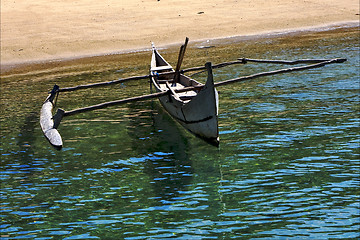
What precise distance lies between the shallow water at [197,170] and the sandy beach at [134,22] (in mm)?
8108

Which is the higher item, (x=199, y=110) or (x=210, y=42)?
(x=210, y=42)

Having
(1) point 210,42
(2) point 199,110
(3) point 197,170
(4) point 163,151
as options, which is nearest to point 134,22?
(1) point 210,42

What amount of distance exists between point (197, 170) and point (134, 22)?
17.2 metres

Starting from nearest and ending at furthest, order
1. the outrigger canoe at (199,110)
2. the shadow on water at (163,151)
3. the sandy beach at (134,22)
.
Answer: the shadow on water at (163,151) → the outrigger canoe at (199,110) → the sandy beach at (134,22)

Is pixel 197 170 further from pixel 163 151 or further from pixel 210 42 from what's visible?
pixel 210 42

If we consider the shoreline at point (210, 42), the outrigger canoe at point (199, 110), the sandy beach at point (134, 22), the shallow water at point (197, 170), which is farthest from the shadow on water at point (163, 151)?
the sandy beach at point (134, 22)

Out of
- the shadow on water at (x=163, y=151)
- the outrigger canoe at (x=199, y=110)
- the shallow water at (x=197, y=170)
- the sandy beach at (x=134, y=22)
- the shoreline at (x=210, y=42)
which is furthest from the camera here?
the sandy beach at (x=134, y=22)

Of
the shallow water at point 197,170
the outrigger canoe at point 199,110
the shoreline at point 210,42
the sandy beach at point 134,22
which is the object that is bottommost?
the shallow water at point 197,170

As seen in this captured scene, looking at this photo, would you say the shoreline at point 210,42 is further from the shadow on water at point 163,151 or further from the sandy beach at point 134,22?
the shadow on water at point 163,151

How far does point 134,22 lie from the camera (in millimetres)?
25281

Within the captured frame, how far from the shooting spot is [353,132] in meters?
10.6

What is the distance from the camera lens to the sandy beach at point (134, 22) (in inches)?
913

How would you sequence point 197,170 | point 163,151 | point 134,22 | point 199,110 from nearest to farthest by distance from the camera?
point 197,170, point 199,110, point 163,151, point 134,22

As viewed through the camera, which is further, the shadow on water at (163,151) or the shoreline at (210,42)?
the shoreline at (210,42)
